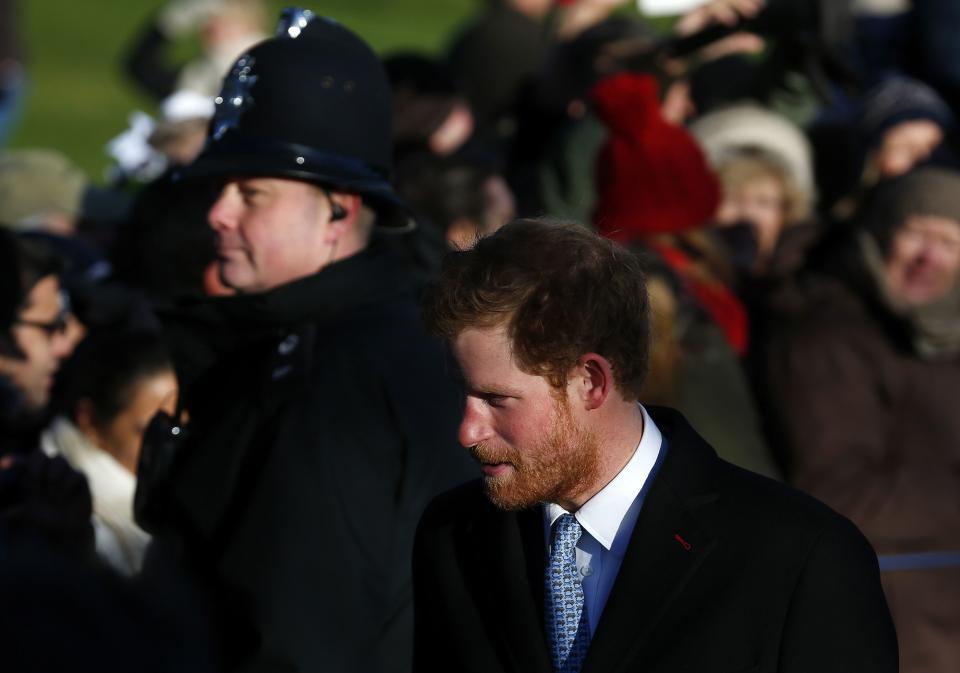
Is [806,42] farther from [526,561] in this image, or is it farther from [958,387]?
[526,561]

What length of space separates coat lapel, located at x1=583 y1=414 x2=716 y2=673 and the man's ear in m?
0.15

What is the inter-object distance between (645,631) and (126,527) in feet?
7.65

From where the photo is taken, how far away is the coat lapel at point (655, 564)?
7.87ft

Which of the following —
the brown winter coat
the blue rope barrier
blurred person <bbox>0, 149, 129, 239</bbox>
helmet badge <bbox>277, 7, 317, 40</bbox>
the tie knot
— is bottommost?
the blue rope barrier

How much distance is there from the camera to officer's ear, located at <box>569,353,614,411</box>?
254cm

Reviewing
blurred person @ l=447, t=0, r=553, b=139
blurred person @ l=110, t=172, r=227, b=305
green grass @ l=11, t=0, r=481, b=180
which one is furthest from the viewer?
green grass @ l=11, t=0, r=481, b=180

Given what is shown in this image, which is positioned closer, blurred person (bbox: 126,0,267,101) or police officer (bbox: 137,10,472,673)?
police officer (bbox: 137,10,472,673)

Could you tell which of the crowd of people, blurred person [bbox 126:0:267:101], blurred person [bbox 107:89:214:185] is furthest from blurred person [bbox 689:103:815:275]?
blurred person [bbox 126:0:267:101]

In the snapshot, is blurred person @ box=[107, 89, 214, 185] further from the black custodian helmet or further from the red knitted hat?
the black custodian helmet

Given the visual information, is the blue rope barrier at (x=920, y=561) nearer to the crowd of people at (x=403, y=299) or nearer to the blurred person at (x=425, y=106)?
the crowd of people at (x=403, y=299)

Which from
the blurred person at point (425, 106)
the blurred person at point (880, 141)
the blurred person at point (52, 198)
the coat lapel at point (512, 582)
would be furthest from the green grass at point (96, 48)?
the coat lapel at point (512, 582)

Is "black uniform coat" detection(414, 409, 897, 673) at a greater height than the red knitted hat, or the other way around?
"black uniform coat" detection(414, 409, 897, 673)

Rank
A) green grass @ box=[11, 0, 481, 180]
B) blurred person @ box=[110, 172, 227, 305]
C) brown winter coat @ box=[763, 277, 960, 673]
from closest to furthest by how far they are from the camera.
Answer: brown winter coat @ box=[763, 277, 960, 673]
blurred person @ box=[110, 172, 227, 305]
green grass @ box=[11, 0, 481, 180]

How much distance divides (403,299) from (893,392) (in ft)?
7.46
